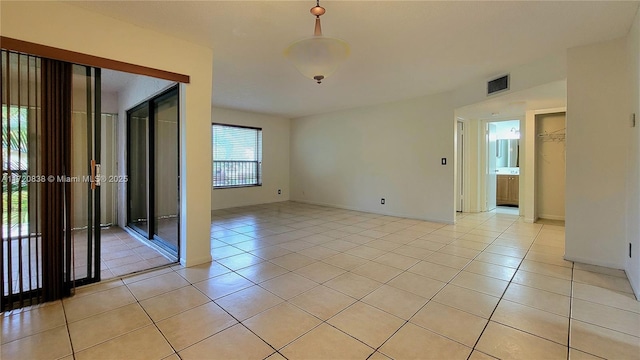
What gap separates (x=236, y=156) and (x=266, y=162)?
875mm

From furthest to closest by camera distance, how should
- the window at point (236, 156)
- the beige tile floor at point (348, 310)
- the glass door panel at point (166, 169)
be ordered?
the window at point (236, 156) → the glass door panel at point (166, 169) → the beige tile floor at point (348, 310)

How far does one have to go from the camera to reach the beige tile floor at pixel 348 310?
1.70 m

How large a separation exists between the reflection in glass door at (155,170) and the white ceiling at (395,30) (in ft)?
3.00

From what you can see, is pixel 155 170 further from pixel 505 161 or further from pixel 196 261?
pixel 505 161

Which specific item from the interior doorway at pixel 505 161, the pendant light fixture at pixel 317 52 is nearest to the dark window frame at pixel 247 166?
the pendant light fixture at pixel 317 52

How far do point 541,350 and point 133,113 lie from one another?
5385 millimetres

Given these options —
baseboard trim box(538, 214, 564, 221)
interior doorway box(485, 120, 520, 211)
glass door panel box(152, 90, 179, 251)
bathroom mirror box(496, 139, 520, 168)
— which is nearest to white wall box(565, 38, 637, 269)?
baseboard trim box(538, 214, 564, 221)

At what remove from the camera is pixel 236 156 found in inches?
285

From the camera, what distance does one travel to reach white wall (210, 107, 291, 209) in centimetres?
686

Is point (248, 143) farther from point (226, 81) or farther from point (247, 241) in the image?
point (247, 241)

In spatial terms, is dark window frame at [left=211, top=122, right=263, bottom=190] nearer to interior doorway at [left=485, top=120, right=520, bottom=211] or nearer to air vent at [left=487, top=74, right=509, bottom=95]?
air vent at [left=487, top=74, right=509, bottom=95]

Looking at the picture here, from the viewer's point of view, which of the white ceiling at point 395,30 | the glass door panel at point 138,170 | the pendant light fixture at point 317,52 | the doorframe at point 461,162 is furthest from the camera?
the doorframe at point 461,162

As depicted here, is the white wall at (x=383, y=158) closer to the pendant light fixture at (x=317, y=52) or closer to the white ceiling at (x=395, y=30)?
the white ceiling at (x=395, y=30)

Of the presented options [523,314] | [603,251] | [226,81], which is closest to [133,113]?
[226,81]
